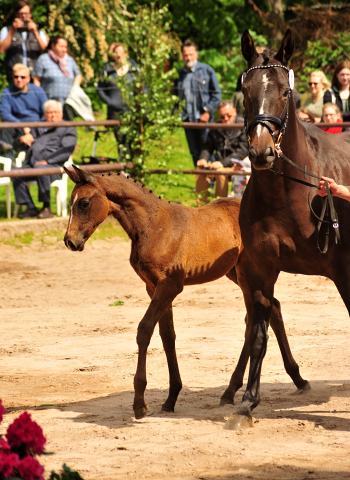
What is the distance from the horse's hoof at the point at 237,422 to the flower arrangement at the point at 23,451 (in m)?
1.62

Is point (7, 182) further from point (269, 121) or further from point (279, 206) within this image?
point (269, 121)

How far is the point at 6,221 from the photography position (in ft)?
36.3

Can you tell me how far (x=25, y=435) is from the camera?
310 cm

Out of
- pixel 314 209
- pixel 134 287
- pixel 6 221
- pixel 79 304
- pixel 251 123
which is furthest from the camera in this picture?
pixel 6 221

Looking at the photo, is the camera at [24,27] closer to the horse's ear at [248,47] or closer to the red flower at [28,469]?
the horse's ear at [248,47]

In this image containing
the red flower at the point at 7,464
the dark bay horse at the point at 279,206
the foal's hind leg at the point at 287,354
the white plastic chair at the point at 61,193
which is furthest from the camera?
the white plastic chair at the point at 61,193

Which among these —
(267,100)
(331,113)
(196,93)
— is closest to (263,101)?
(267,100)

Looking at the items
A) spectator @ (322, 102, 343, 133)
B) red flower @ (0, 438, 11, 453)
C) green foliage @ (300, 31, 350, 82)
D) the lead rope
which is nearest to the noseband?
the lead rope

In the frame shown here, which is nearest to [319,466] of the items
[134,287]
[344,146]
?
[344,146]

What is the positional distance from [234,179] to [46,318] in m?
4.89

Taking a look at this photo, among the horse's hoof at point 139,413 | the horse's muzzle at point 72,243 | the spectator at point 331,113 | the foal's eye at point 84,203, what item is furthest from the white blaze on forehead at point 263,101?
the spectator at point 331,113

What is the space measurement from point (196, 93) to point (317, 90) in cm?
251

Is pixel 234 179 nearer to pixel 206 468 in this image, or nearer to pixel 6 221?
pixel 6 221

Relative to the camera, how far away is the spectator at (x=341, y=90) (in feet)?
36.3
